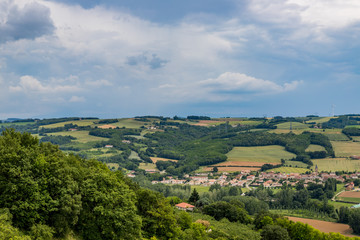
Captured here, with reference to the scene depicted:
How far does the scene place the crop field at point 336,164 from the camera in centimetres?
16712

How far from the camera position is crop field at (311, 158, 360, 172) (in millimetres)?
167125

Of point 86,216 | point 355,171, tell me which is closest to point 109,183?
point 86,216

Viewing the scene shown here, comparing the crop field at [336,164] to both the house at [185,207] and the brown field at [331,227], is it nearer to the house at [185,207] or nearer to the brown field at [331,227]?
the brown field at [331,227]

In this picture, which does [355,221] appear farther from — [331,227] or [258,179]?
[258,179]

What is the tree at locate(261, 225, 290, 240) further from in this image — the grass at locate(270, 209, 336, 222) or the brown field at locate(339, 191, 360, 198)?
the brown field at locate(339, 191, 360, 198)

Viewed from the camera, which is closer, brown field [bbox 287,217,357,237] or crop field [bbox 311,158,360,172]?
brown field [bbox 287,217,357,237]

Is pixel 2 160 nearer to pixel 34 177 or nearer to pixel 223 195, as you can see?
pixel 34 177

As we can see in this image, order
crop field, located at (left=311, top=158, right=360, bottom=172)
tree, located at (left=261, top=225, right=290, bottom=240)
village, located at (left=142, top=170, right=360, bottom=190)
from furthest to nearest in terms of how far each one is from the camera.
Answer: crop field, located at (left=311, top=158, right=360, bottom=172) → village, located at (left=142, top=170, right=360, bottom=190) → tree, located at (left=261, top=225, right=290, bottom=240)

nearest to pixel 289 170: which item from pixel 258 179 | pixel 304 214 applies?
pixel 258 179

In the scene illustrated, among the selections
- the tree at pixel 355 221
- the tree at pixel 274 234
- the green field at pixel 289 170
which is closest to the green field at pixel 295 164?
the green field at pixel 289 170

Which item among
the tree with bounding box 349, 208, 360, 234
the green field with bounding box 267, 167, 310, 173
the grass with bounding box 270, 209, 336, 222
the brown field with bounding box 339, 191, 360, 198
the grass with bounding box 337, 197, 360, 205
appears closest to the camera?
the tree with bounding box 349, 208, 360, 234

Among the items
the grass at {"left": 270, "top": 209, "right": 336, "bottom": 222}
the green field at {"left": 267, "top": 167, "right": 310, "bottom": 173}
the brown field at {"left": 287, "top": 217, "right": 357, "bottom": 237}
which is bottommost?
the grass at {"left": 270, "top": 209, "right": 336, "bottom": 222}

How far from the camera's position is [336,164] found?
6929 inches

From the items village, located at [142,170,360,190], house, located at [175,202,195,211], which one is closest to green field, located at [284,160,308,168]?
village, located at [142,170,360,190]
